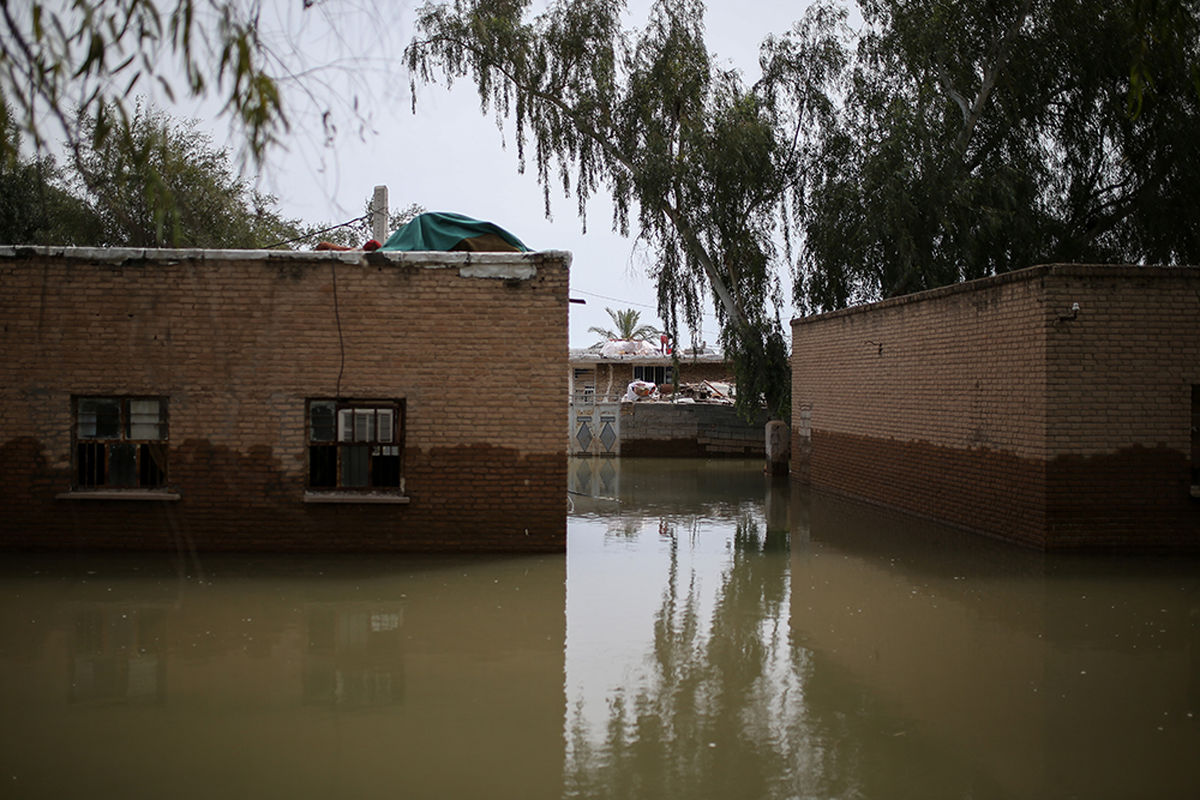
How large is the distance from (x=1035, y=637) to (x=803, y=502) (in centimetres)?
1094

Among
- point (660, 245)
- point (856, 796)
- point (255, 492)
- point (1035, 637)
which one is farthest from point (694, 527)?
point (660, 245)

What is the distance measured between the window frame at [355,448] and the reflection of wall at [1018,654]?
16.0ft

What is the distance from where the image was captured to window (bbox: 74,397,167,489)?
12.5 m

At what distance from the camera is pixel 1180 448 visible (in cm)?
1259

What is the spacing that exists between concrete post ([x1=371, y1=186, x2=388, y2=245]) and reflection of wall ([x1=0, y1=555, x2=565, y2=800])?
9077 millimetres

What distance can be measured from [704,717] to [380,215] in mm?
14356

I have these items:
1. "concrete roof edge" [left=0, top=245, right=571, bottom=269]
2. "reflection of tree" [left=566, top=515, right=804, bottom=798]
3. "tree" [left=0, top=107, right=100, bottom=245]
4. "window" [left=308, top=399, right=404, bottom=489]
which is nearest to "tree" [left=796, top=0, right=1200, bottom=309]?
"concrete roof edge" [left=0, top=245, right=571, bottom=269]

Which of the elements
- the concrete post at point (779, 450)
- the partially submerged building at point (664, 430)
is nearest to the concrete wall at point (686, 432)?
the partially submerged building at point (664, 430)

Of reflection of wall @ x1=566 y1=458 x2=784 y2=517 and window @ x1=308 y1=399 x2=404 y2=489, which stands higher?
window @ x1=308 y1=399 x2=404 y2=489

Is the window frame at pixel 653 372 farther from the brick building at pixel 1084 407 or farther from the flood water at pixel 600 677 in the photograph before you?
the flood water at pixel 600 677

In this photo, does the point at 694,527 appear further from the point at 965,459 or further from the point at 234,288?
the point at 234,288

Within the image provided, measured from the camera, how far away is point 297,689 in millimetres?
6965

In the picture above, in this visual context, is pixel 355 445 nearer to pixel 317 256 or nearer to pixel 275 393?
pixel 275 393

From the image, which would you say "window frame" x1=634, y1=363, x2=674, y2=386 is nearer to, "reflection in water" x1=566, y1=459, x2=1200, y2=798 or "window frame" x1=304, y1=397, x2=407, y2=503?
"reflection in water" x1=566, y1=459, x2=1200, y2=798
